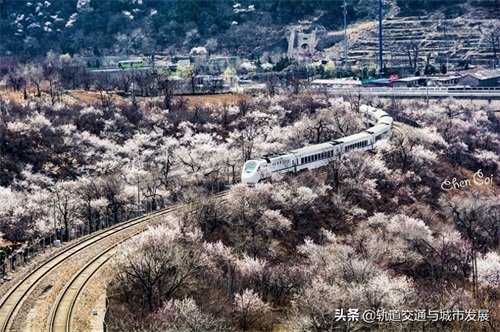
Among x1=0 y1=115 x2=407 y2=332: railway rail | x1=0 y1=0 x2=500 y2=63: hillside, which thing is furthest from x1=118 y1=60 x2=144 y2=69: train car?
x1=0 y1=115 x2=407 y2=332: railway rail

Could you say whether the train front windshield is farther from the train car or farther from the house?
the train car

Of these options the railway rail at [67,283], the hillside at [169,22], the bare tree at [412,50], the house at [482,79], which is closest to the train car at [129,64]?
the hillside at [169,22]

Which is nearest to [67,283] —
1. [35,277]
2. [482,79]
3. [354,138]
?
[35,277]

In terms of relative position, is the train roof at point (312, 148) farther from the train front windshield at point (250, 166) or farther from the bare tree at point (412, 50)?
the bare tree at point (412, 50)

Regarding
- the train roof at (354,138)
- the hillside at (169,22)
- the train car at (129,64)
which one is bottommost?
the train roof at (354,138)

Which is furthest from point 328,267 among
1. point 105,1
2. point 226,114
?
point 105,1
